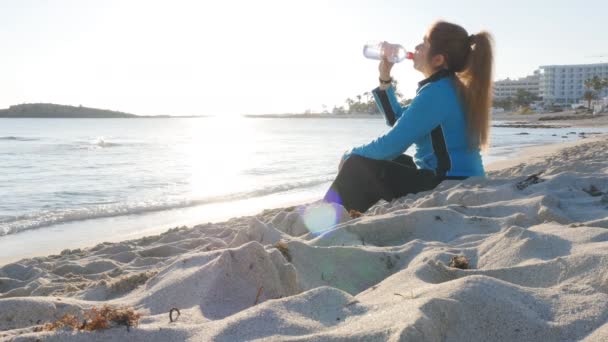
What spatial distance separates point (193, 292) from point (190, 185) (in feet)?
27.4

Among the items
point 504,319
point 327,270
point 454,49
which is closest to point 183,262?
point 327,270

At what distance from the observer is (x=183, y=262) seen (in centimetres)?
229

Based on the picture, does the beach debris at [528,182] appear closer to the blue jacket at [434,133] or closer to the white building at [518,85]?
the blue jacket at [434,133]

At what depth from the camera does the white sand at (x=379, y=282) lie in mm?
1516

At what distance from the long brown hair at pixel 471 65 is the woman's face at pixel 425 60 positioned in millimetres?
28

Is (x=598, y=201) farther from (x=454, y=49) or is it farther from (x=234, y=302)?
(x=234, y=302)

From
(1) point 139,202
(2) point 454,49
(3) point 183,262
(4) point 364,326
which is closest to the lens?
(4) point 364,326

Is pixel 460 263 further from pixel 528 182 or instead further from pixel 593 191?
pixel 528 182

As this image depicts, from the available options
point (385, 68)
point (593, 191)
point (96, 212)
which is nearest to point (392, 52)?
point (385, 68)

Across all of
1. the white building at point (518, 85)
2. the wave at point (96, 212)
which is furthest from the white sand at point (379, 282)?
the white building at point (518, 85)

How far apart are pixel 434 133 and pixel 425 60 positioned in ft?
1.63

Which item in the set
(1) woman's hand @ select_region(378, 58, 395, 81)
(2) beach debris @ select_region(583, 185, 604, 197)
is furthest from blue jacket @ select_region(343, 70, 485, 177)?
(2) beach debris @ select_region(583, 185, 604, 197)

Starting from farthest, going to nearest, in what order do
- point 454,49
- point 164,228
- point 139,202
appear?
point 139,202
point 164,228
point 454,49

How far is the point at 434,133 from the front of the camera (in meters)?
3.64
